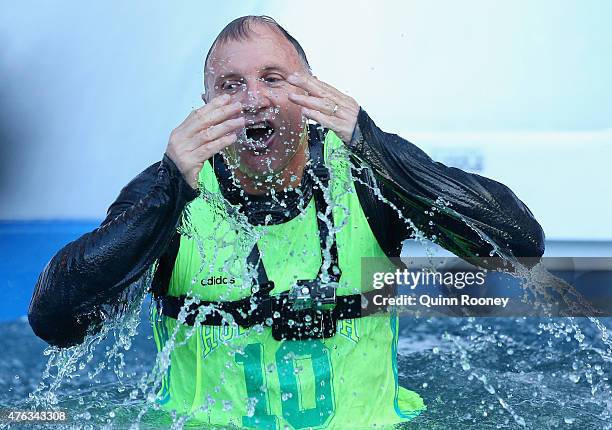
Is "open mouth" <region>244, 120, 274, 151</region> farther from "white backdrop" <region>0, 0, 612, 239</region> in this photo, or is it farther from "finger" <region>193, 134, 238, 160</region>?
"white backdrop" <region>0, 0, 612, 239</region>

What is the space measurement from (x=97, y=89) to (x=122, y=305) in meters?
1.50

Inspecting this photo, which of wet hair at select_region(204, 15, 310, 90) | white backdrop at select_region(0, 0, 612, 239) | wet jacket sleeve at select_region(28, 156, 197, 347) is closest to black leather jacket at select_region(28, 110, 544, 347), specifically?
wet jacket sleeve at select_region(28, 156, 197, 347)

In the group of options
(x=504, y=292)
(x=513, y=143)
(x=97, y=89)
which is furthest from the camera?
(x=97, y=89)

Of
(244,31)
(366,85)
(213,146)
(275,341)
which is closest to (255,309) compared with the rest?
(275,341)

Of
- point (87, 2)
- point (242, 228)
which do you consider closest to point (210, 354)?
point (242, 228)

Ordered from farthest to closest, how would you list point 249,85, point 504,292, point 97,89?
point 97,89 < point 504,292 < point 249,85

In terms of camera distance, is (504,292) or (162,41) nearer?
(504,292)

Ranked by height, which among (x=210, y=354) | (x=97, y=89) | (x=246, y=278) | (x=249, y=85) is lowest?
(x=210, y=354)

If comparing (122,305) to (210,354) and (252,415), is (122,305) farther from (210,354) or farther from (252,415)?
(252,415)

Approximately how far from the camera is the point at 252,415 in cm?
195

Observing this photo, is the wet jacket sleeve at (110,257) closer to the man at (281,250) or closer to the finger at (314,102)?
the man at (281,250)

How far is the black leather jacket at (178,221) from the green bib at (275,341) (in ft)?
0.13

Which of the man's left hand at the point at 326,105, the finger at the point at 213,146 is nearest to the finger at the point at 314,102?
the man's left hand at the point at 326,105

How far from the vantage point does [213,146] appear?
1.68 meters
